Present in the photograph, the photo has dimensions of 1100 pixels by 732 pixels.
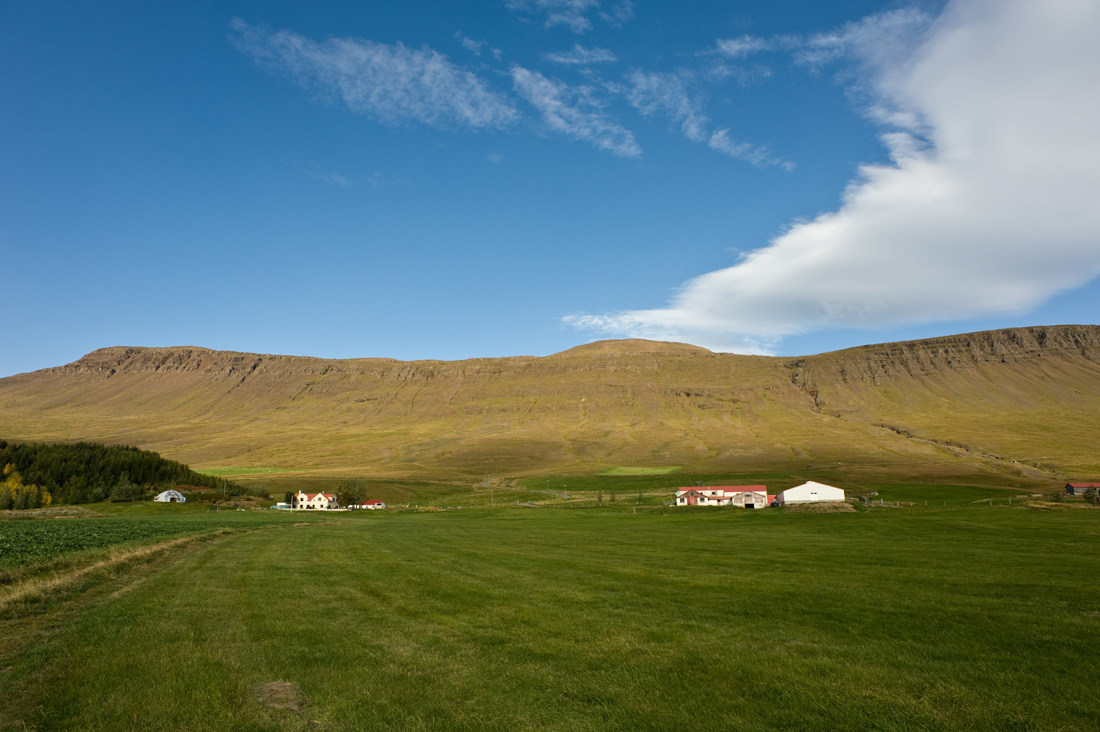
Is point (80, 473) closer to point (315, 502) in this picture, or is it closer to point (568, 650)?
point (315, 502)

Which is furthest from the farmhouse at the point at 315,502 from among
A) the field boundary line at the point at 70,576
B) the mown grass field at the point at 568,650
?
the mown grass field at the point at 568,650

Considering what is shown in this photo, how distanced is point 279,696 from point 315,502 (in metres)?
140

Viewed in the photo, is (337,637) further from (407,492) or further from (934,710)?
(407,492)

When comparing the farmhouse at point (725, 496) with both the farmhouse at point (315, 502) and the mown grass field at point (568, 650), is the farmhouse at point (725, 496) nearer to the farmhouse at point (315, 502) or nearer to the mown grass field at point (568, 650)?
the farmhouse at point (315, 502)

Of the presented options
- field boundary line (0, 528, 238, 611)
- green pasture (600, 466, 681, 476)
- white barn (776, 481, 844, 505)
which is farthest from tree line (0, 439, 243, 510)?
white barn (776, 481, 844, 505)

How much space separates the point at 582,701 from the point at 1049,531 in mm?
50033

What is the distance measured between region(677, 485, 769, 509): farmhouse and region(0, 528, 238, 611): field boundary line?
101 meters

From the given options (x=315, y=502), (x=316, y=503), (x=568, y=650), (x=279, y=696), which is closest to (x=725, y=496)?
(x=316, y=503)

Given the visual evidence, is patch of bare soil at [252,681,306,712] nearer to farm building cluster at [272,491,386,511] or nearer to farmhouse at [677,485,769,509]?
farmhouse at [677,485,769,509]

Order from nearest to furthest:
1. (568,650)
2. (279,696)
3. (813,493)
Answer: (279,696)
(568,650)
(813,493)

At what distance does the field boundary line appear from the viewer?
17047 mm

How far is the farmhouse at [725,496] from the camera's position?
119m

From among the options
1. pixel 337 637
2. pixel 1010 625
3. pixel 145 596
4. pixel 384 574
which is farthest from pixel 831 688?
pixel 145 596

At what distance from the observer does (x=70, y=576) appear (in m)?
20.6
